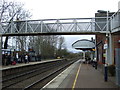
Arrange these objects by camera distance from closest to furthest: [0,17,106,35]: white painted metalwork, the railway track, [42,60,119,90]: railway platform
→ [42,60,119,90]: railway platform, the railway track, [0,17,106,35]: white painted metalwork

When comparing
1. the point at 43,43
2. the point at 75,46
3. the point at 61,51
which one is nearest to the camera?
the point at 75,46

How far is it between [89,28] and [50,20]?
14.5 feet

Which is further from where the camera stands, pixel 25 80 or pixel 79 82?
pixel 25 80

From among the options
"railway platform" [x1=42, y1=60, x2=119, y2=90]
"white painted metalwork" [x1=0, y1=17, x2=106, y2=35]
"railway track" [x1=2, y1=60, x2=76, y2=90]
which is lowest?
"railway track" [x1=2, y1=60, x2=76, y2=90]

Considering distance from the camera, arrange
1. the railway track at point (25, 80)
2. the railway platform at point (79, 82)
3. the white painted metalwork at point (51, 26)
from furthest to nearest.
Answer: the white painted metalwork at point (51, 26) < the railway track at point (25, 80) < the railway platform at point (79, 82)

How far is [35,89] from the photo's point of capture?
1440 cm

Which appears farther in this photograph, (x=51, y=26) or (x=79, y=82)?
(x=51, y=26)

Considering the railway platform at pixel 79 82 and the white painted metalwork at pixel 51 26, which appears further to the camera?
the white painted metalwork at pixel 51 26

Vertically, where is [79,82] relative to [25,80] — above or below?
above

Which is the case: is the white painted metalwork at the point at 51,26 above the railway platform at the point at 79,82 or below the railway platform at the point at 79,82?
above

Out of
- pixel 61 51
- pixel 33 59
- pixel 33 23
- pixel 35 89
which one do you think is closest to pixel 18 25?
pixel 33 23

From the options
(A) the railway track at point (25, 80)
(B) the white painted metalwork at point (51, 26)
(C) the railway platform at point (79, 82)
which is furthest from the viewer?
(B) the white painted metalwork at point (51, 26)

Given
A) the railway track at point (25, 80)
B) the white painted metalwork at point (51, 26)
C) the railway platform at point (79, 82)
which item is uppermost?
the white painted metalwork at point (51, 26)

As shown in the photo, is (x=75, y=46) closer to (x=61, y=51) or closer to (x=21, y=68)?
(x=21, y=68)
